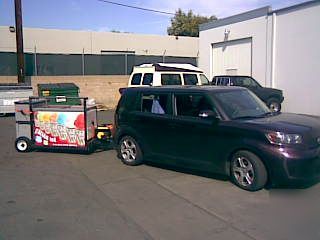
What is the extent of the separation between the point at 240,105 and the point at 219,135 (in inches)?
30.4

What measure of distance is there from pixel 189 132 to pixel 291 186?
1909 mm

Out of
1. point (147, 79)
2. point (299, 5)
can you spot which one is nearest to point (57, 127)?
point (147, 79)

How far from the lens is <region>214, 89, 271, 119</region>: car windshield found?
623cm

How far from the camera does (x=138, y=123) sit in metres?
7.45

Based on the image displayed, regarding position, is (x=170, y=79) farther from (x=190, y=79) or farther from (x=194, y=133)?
(x=194, y=133)

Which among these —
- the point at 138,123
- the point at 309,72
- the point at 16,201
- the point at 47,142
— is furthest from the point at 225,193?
the point at 309,72

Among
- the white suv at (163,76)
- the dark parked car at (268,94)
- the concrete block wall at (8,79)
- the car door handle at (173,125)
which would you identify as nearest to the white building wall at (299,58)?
the dark parked car at (268,94)

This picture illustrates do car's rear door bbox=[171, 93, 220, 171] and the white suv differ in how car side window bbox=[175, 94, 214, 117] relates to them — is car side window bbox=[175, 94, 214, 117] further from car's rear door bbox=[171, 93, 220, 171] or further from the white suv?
the white suv

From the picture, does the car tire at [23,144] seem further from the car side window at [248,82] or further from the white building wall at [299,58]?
the white building wall at [299,58]

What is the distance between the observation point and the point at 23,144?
9.05 m

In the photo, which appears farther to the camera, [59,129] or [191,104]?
[59,129]

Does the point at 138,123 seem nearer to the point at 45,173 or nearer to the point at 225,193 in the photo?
the point at 45,173

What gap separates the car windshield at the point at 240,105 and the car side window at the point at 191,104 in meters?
0.23

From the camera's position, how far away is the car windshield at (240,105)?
623cm
